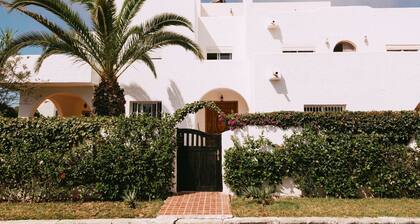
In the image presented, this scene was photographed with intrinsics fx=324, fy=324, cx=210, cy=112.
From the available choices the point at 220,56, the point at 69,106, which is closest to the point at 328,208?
the point at 220,56

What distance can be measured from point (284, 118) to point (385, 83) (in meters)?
6.92

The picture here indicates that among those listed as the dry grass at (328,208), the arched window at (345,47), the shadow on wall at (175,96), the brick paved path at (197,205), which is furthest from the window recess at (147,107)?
the arched window at (345,47)

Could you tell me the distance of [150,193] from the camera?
9.94 meters

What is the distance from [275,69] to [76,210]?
33.6ft

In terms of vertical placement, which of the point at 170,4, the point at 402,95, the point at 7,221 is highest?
the point at 170,4

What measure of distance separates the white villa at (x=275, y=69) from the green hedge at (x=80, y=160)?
244 inches

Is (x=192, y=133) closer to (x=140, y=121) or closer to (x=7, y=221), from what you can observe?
(x=140, y=121)

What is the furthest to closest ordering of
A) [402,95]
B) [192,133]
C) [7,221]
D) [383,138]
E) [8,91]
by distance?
[8,91] < [402,95] < [192,133] < [383,138] < [7,221]

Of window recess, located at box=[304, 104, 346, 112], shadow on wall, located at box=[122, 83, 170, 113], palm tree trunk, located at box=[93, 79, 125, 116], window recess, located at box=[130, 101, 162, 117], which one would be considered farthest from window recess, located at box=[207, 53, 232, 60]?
palm tree trunk, located at box=[93, 79, 125, 116]

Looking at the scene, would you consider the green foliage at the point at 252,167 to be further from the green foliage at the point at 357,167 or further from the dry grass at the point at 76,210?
the dry grass at the point at 76,210

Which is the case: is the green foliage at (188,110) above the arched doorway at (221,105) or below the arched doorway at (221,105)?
below

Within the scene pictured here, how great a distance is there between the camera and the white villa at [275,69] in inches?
577

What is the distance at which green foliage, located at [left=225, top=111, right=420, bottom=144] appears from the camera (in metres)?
10.3

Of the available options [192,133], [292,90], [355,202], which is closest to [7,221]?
[192,133]
